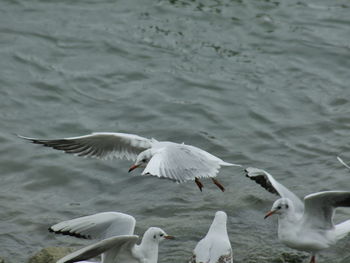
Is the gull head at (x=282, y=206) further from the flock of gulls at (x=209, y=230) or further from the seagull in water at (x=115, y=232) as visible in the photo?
the seagull in water at (x=115, y=232)

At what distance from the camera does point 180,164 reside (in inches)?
285

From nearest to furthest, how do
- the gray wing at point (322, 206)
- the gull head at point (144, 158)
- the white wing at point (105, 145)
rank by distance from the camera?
the gray wing at point (322, 206) → the gull head at point (144, 158) → the white wing at point (105, 145)

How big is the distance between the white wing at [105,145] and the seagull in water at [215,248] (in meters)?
1.36

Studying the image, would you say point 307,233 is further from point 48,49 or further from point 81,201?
point 48,49

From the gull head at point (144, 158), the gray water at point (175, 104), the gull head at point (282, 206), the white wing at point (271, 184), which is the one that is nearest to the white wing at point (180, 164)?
the gull head at point (144, 158)

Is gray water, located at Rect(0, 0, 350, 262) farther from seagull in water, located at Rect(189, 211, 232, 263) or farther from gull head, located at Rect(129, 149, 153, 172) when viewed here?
gull head, located at Rect(129, 149, 153, 172)

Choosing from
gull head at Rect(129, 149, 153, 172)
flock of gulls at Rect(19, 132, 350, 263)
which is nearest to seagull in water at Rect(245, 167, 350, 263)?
flock of gulls at Rect(19, 132, 350, 263)

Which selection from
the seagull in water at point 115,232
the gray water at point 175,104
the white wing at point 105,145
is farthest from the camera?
the gray water at point 175,104

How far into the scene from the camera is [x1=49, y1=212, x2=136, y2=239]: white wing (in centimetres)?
671

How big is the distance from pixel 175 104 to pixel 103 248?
5439 millimetres

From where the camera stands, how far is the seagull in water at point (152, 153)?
7113 mm

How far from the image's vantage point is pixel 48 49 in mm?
12555

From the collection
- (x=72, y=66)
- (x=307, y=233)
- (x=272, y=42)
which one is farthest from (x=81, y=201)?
(x=272, y=42)

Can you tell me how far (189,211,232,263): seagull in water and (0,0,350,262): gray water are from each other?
50cm
